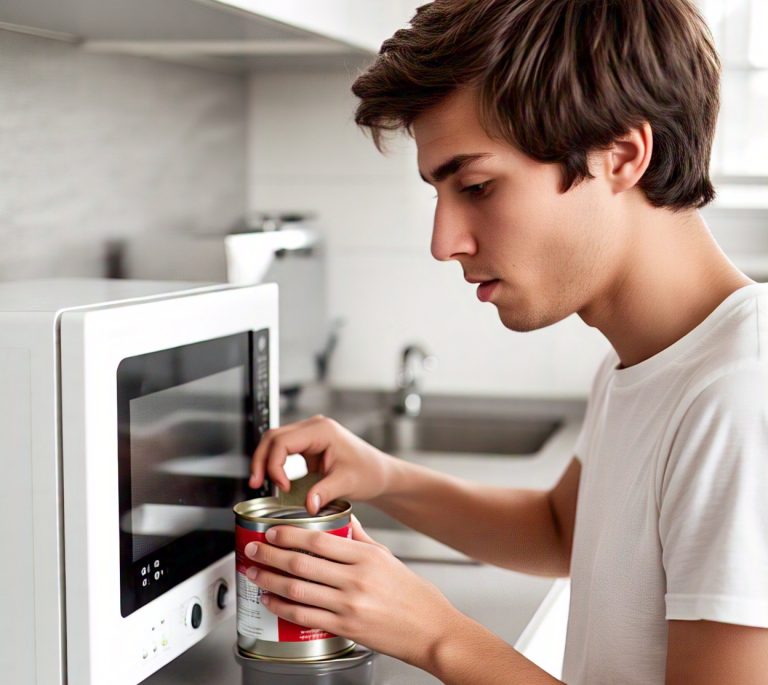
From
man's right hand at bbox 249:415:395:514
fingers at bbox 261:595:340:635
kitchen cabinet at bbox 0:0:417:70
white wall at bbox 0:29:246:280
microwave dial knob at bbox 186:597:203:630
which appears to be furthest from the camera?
white wall at bbox 0:29:246:280

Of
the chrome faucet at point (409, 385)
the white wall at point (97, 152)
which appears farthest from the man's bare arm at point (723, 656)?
the chrome faucet at point (409, 385)

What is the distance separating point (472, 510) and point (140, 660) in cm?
49

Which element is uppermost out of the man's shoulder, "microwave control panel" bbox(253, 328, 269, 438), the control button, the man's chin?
the man's chin

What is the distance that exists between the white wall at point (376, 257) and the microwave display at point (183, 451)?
3.57ft

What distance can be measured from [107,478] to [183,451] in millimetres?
157

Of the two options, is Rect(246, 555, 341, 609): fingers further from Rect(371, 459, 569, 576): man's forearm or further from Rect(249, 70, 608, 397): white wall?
Rect(249, 70, 608, 397): white wall

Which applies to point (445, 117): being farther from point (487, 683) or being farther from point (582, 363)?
point (582, 363)

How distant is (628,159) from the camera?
912mm

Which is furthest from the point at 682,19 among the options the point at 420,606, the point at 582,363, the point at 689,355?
the point at 582,363

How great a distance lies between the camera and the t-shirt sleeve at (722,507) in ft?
2.55

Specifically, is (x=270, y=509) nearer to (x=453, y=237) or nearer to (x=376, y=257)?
(x=453, y=237)

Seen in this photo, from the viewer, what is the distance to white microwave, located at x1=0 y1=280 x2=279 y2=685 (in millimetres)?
812

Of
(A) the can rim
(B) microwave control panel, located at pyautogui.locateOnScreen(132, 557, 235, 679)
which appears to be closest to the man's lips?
(A) the can rim

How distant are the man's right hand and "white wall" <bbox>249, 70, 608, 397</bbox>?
38.8 inches
